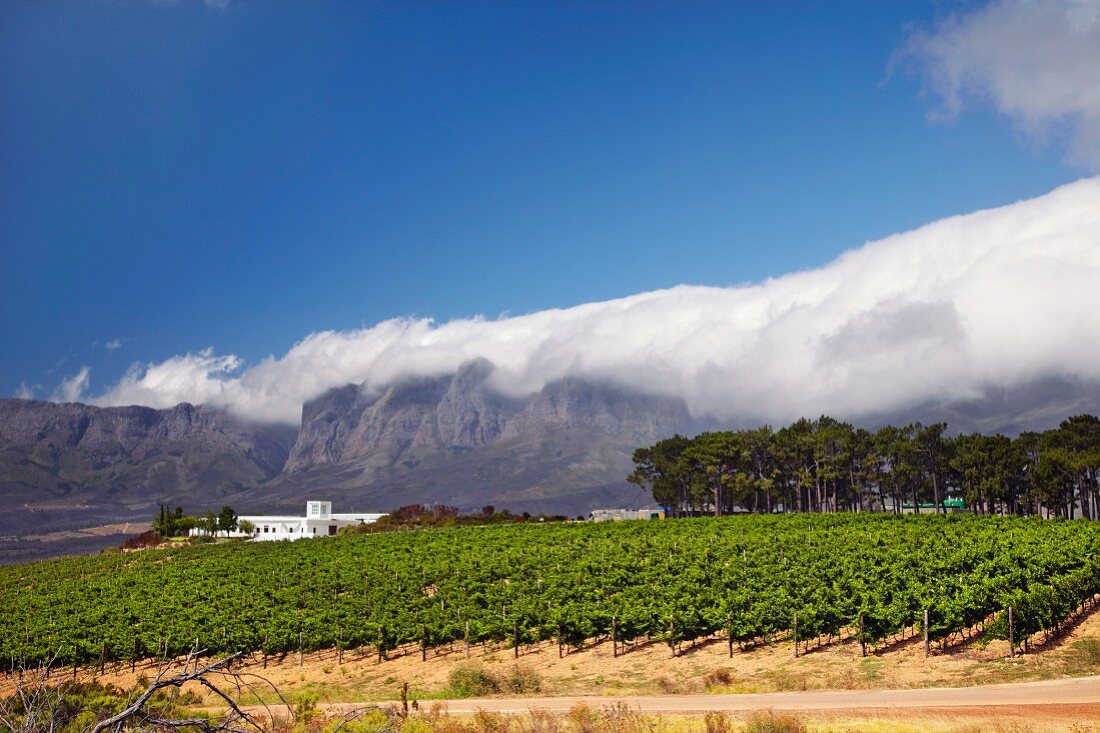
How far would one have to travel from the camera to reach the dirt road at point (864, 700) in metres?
28.5

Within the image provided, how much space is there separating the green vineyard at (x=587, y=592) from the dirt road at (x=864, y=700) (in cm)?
738

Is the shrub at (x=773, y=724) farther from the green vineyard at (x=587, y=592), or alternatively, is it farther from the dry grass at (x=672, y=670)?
the green vineyard at (x=587, y=592)

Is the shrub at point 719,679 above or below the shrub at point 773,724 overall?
below

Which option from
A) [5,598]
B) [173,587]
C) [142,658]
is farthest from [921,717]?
[5,598]

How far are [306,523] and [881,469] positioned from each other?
4761 inches

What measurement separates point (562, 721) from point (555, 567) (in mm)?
39193

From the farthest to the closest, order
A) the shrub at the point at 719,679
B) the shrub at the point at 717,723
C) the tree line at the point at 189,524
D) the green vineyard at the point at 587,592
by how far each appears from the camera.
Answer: the tree line at the point at 189,524, the green vineyard at the point at 587,592, the shrub at the point at 719,679, the shrub at the point at 717,723

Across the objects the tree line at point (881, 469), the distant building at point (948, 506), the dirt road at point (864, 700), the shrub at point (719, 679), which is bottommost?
the distant building at point (948, 506)

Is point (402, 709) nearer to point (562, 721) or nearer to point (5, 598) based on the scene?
point (562, 721)

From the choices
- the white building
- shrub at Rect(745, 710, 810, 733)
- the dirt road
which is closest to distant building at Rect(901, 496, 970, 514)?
the white building

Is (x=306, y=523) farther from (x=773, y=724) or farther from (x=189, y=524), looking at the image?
(x=773, y=724)

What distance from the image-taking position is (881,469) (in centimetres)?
13862

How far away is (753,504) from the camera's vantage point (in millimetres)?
148875

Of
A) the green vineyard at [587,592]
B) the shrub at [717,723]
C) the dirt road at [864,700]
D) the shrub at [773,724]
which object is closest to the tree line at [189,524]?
the green vineyard at [587,592]
